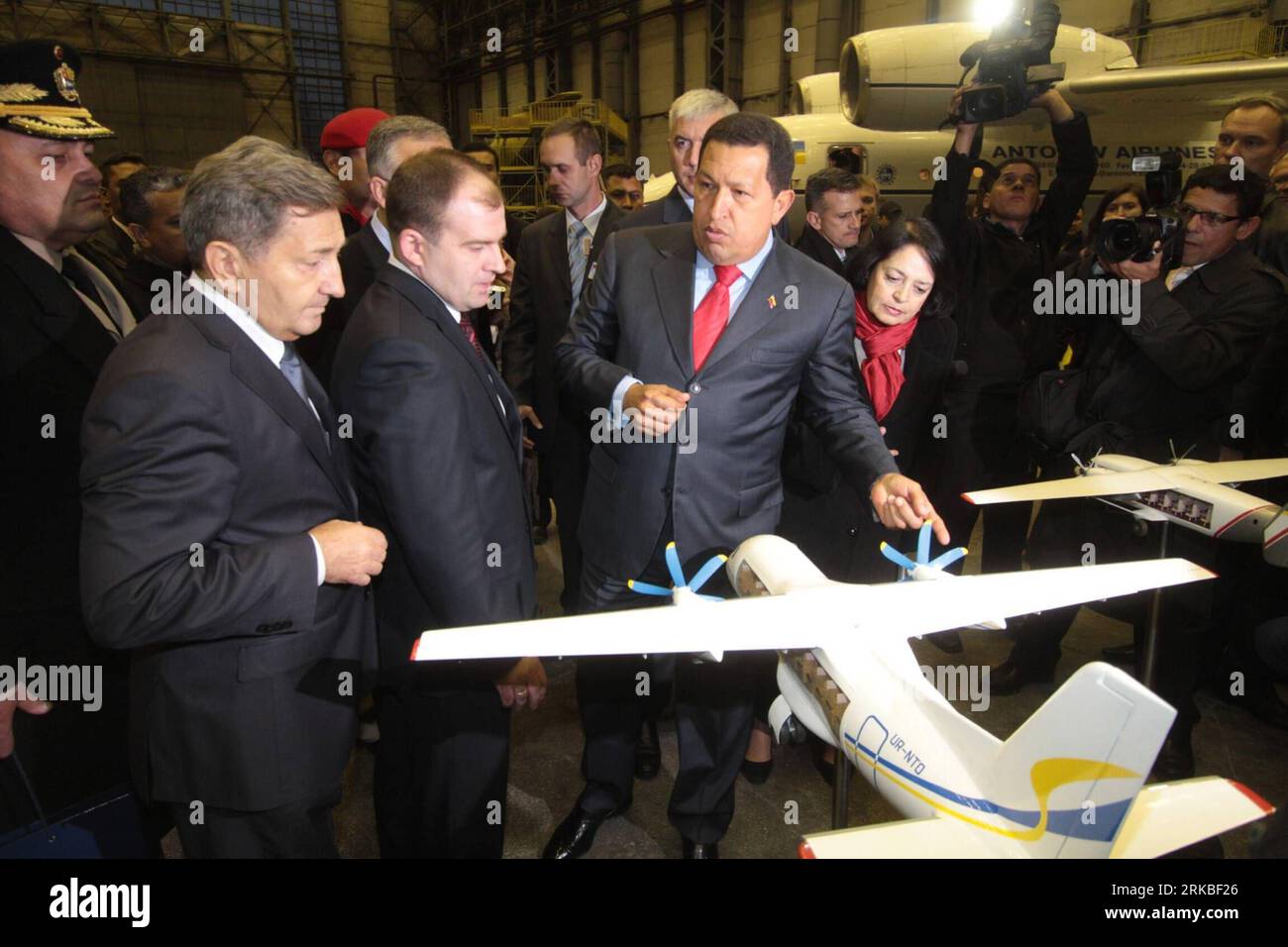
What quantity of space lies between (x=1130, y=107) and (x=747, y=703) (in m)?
8.86

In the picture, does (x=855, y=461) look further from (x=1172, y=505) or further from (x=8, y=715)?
(x=8, y=715)

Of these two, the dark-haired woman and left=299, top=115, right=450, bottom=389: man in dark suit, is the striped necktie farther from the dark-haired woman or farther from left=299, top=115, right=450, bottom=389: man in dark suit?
the dark-haired woman

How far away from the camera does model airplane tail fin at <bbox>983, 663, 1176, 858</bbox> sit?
1271 mm

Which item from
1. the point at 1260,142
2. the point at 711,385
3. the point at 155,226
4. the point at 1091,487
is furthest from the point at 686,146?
the point at 1260,142

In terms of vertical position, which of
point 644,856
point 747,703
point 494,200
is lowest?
point 644,856

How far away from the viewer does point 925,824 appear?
4.91ft

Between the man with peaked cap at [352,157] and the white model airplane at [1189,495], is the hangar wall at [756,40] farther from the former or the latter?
the man with peaked cap at [352,157]

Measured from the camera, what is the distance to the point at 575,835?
9.25 ft

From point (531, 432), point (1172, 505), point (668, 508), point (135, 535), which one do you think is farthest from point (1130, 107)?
point (135, 535)

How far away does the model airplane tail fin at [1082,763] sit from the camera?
127cm

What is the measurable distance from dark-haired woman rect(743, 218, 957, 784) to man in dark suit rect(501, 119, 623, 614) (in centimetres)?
109

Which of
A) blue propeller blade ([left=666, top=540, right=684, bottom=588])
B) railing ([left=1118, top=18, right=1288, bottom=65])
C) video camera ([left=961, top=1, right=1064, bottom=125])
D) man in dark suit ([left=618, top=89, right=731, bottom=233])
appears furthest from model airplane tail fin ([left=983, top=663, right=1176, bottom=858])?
railing ([left=1118, top=18, right=1288, bottom=65])

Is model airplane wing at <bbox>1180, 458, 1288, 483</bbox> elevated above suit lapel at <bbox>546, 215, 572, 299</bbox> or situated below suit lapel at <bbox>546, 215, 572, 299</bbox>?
below

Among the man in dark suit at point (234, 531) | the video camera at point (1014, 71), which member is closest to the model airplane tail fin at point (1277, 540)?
the video camera at point (1014, 71)
